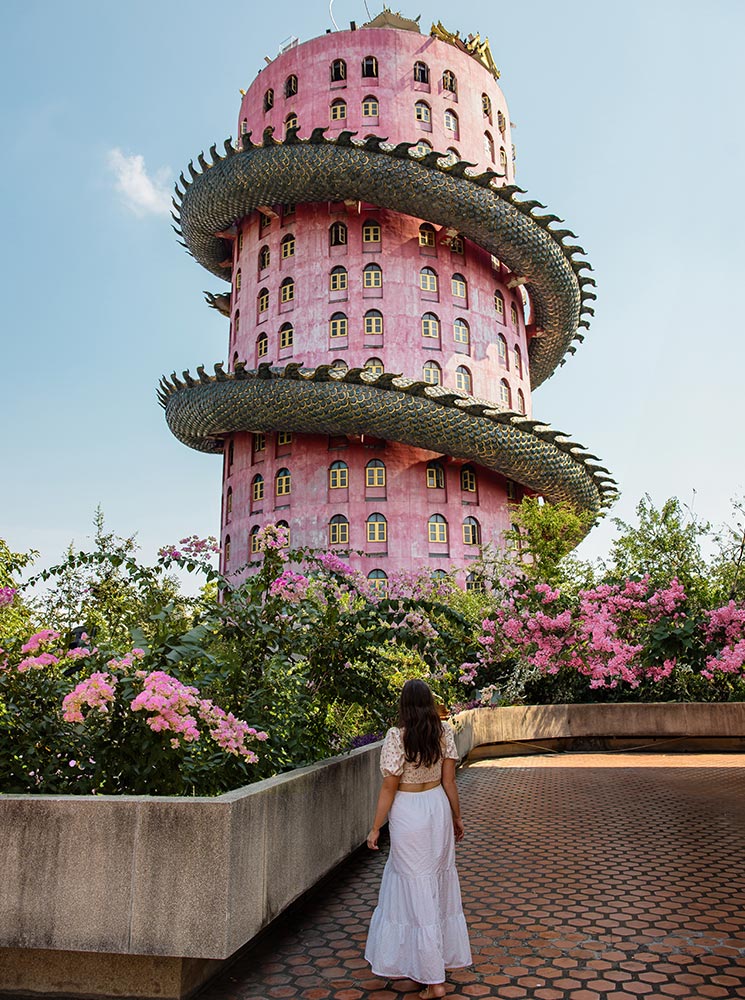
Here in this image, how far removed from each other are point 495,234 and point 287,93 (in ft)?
47.0

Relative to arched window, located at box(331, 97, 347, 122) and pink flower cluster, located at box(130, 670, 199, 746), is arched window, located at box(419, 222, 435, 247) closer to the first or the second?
arched window, located at box(331, 97, 347, 122)

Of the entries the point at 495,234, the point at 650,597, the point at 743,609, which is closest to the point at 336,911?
the point at 743,609

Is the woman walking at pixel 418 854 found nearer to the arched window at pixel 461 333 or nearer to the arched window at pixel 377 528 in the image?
the arched window at pixel 377 528

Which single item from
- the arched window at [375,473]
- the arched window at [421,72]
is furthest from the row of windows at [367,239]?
the arched window at [375,473]

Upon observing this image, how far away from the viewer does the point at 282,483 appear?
34.3 meters

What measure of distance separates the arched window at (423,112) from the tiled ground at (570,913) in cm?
3667

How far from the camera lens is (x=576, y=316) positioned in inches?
1588

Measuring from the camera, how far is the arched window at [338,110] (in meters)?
38.1

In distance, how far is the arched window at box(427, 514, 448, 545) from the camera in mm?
33125

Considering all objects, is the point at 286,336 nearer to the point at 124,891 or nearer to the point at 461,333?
the point at 461,333

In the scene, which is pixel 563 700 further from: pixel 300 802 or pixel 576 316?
pixel 576 316

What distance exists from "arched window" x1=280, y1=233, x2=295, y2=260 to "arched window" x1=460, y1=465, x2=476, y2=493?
13033mm

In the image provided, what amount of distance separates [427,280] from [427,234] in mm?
2452

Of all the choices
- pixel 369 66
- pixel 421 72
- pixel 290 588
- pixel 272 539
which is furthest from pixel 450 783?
pixel 421 72
